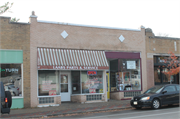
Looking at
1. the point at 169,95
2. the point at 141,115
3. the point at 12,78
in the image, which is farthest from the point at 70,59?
the point at 169,95

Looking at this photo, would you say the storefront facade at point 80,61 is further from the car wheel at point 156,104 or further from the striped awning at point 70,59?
the car wheel at point 156,104

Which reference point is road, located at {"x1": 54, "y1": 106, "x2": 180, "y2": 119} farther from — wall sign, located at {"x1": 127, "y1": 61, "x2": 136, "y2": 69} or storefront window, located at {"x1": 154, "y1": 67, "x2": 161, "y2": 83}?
storefront window, located at {"x1": 154, "y1": 67, "x2": 161, "y2": 83}

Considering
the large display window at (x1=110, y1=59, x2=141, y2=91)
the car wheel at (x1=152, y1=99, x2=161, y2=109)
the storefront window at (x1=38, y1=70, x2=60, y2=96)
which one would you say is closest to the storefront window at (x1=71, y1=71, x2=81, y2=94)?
the storefront window at (x1=38, y1=70, x2=60, y2=96)

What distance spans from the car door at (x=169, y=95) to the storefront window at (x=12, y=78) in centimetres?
929

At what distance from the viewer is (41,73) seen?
14602 millimetres

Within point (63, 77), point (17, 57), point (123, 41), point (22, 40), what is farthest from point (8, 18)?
point (123, 41)

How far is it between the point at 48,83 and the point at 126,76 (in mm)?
6766

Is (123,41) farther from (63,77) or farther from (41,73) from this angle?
(41,73)

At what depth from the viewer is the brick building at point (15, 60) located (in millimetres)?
13688

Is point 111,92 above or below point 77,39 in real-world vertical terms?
below

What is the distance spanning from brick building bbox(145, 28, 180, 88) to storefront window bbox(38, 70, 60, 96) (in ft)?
27.0

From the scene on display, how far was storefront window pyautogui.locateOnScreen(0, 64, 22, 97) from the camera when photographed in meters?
13.6

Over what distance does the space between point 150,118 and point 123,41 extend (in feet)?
29.8

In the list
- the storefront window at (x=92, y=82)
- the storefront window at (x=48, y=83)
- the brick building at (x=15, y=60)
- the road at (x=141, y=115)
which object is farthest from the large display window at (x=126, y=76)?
the brick building at (x=15, y=60)
